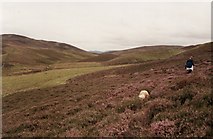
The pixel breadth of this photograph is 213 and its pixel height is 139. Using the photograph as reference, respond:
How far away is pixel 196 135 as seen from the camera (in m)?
11.8

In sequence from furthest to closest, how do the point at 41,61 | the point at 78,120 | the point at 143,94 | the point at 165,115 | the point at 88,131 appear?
the point at 41,61 < the point at 143,94 < the point at 78,120 < the point at 88,131 < the point at 165,115

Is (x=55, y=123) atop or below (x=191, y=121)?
below

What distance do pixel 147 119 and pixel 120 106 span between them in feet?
16.1

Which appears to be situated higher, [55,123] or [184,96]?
[184,96]

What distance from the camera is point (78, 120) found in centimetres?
1952

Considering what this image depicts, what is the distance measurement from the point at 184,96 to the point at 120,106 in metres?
4.67

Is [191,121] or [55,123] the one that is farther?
[55,123]

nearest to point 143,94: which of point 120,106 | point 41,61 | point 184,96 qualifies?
point 120,106

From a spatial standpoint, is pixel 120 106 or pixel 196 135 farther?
pixel 120 106

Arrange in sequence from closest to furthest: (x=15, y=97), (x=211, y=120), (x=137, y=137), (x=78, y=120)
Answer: (x=211, y=120), (x=137, y=137), (x=78, y=120), (x=15, y=97)

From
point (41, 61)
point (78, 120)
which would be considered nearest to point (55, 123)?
point (78, 120)

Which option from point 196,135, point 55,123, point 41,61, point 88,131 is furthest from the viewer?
point 41,61

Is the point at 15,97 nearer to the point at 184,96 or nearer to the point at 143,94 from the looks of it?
the point at 143,94

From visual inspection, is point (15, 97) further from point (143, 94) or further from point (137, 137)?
point (137, 137)
